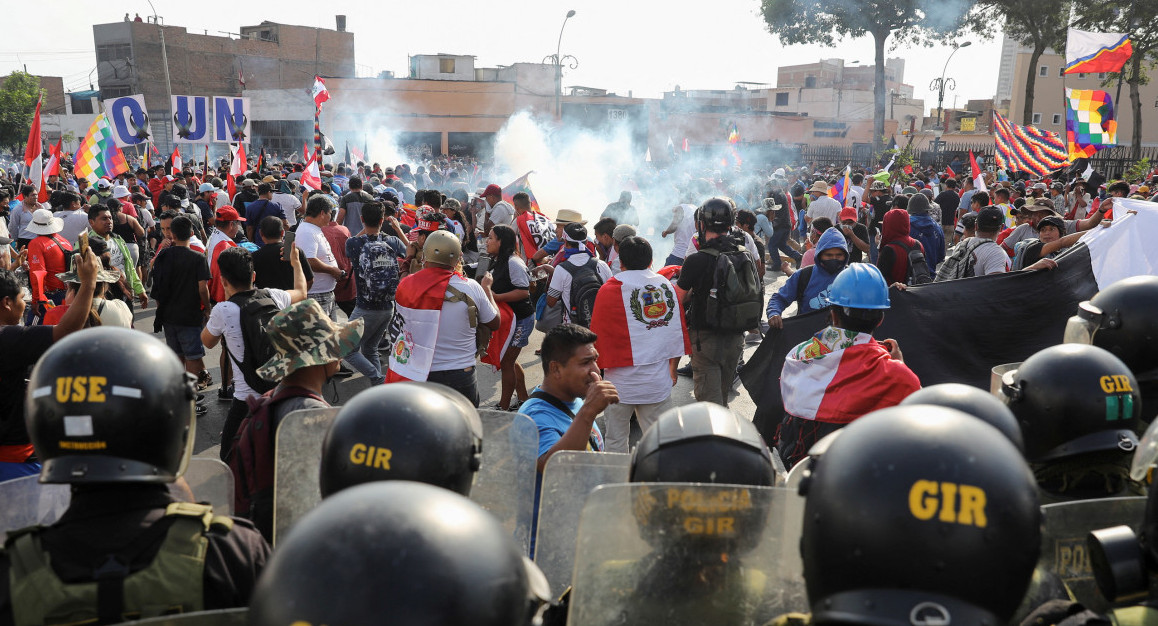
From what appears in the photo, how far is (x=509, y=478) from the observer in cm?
240

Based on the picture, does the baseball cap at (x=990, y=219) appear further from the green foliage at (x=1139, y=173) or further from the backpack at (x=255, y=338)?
the green foliage at (x=1139, y=173)

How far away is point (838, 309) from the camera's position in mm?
3584

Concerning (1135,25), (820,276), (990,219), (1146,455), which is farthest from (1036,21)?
(1146,455)

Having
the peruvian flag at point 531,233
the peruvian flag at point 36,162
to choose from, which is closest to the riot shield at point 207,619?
the peruvian flag at point 531,233

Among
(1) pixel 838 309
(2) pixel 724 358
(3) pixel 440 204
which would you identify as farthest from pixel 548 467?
(3) pixel 440 204

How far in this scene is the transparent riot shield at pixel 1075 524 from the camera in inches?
75.6

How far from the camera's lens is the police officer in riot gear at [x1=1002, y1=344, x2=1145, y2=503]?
2.38 m

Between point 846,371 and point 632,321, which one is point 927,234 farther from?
point 846,371

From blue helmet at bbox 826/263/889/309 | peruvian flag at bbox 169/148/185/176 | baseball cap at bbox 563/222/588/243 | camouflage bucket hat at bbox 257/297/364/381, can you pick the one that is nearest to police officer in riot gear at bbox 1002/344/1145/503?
blue helmet at bbox 826/263/889/309

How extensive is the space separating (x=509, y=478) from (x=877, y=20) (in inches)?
1577

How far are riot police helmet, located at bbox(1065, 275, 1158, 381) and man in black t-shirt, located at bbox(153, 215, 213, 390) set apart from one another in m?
6.60

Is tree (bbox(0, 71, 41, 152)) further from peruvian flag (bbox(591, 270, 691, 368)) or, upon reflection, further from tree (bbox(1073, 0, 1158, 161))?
tree (bbox(1073, 0, 1158, 161))

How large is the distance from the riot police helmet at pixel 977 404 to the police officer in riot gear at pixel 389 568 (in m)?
1.21

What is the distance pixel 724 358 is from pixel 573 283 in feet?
4.34
